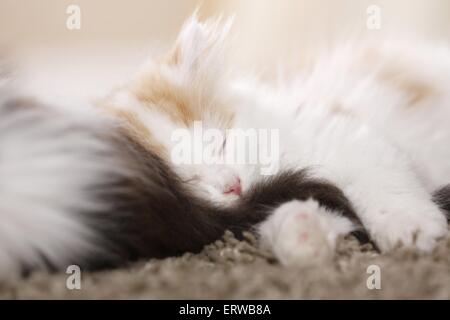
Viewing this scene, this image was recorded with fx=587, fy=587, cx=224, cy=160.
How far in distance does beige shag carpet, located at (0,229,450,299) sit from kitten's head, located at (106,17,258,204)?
0.31m

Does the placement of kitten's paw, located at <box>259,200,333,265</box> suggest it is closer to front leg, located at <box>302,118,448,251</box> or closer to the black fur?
the black fur

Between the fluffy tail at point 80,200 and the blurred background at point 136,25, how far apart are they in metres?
1.54

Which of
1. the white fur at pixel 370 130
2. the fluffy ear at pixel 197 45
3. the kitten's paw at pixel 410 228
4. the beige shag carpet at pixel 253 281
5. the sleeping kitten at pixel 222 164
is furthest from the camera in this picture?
the fluffy ear at pixel 197 45

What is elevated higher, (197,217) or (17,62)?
(17,62)

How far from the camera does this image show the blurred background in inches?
111

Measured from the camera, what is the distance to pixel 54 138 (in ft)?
3.42

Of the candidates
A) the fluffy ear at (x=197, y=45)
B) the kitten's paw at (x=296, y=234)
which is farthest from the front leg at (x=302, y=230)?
the fluffy ear at (x=197, y=45)

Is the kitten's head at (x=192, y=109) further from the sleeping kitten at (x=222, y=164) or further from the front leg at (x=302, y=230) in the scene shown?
the front leg at (x=302, y=230)

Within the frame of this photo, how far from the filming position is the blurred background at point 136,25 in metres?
2.81

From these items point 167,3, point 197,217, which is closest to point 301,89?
point 197,217

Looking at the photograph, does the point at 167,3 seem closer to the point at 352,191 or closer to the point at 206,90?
the point at 206,90

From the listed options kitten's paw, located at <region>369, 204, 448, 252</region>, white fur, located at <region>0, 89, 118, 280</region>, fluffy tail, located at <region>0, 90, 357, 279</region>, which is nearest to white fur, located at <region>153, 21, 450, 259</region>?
kitten's paw, located at <region>369, 204, 448, 252</region>

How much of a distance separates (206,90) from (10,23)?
1586mm

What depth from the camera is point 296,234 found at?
1090 millimetres
